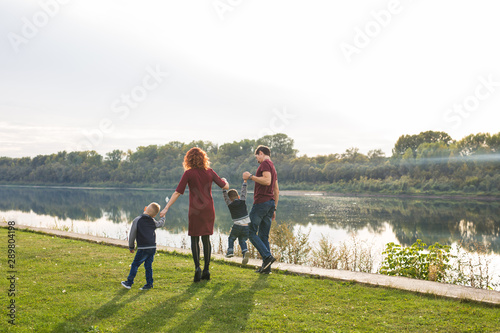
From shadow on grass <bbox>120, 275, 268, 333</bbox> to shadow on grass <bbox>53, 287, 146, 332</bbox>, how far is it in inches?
15.2

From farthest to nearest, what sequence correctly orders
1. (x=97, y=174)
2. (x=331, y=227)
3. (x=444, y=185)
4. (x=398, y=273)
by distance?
(x=97, y=174)
(x=444, y=185)
(x=331, y=227)
(x=398, y=273)

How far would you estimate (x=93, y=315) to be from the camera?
441 centimetres

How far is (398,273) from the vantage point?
7242 mm

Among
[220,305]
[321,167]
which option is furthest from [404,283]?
[321,167]

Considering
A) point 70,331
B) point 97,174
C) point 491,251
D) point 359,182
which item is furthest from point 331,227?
point 97,174

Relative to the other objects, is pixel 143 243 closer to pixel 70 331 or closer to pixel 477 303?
pixel 70 331

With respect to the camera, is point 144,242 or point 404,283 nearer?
point 144,242

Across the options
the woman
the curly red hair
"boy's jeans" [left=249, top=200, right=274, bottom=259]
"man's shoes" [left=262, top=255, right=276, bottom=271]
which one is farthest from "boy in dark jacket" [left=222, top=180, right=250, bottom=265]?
the curly red hair

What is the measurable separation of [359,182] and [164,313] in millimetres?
62800

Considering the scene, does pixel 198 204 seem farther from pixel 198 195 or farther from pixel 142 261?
pixel 142 261

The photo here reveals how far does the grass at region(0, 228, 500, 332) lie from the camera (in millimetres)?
4152

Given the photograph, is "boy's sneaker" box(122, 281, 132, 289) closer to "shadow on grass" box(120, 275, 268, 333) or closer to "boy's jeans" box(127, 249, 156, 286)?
"boy's jeans" box(127, 249, 156, 286)

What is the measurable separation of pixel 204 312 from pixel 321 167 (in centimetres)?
7771

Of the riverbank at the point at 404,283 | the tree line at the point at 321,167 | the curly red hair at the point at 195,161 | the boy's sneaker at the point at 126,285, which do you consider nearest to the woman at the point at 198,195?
the curly red hair at the point at 195,161
